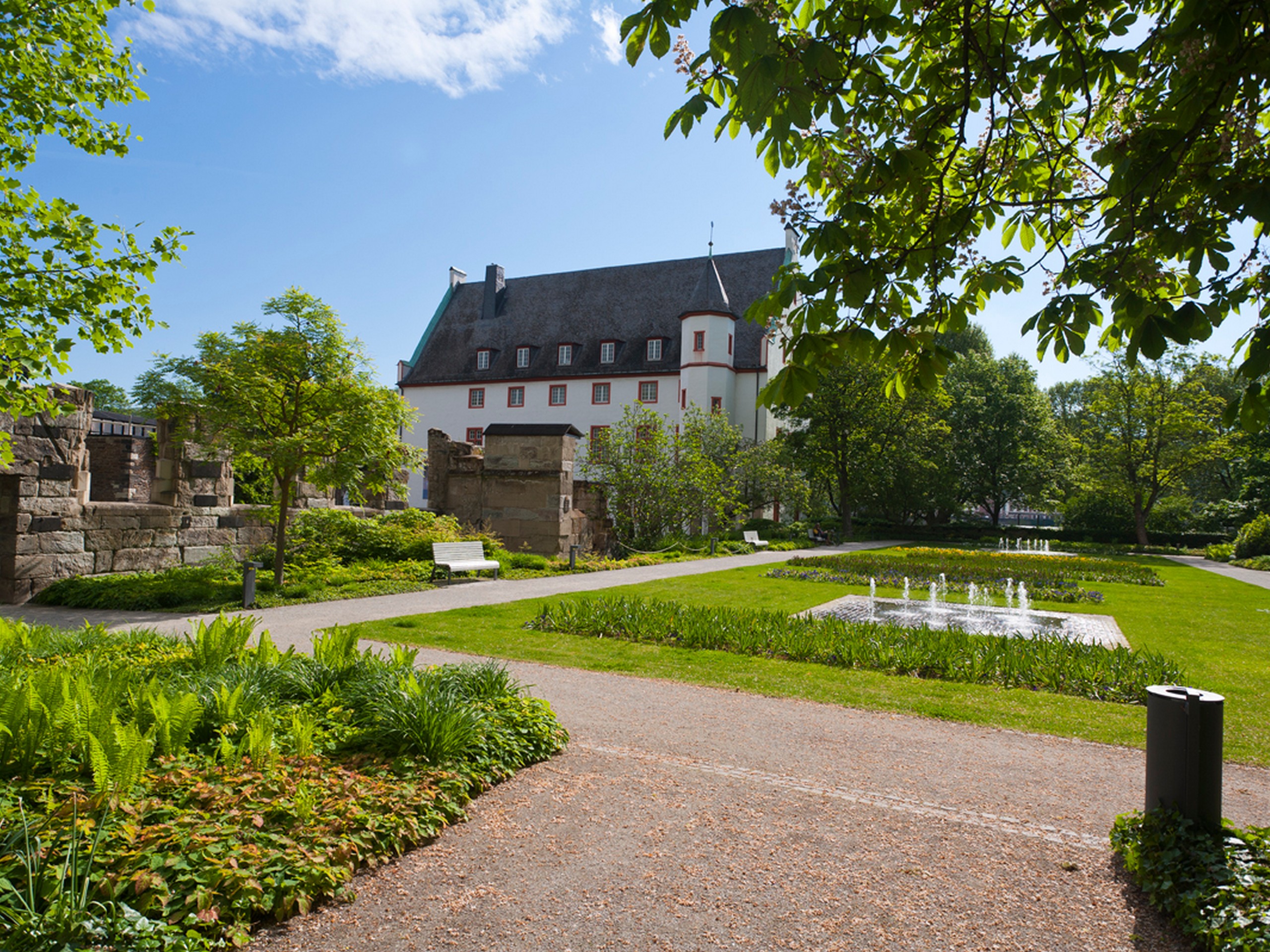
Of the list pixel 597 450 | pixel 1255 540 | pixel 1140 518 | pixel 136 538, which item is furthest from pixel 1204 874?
pixel 1140 518

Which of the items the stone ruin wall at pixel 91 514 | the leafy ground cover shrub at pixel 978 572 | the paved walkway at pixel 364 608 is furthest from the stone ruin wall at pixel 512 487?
the stone ruin wall at pixel 91 514

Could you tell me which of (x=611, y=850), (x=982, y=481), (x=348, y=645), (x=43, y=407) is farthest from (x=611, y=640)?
(x=982, y=481)

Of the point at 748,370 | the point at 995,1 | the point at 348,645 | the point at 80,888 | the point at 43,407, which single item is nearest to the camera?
the point at 80,888

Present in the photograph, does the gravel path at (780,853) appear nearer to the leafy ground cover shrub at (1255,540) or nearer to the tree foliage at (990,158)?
the tree foliage at (990,158)

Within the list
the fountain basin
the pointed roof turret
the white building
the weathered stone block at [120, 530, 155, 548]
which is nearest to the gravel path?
the fountain basin

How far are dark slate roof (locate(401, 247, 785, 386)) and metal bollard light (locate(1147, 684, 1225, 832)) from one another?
128 feet

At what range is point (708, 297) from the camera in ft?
136

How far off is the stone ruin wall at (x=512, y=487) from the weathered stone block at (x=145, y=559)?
7810 millimetres

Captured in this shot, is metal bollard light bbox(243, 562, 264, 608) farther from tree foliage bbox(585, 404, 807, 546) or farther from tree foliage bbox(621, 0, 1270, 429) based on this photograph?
tree foliage bbox(585, 404, 807, 546)

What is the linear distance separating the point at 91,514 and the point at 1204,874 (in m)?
13.7

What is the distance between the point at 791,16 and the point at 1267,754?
584 cm

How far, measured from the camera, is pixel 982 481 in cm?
4719

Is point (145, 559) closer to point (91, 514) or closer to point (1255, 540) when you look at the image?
point (91, 514)

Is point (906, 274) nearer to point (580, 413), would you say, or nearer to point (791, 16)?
point (791, 16)
